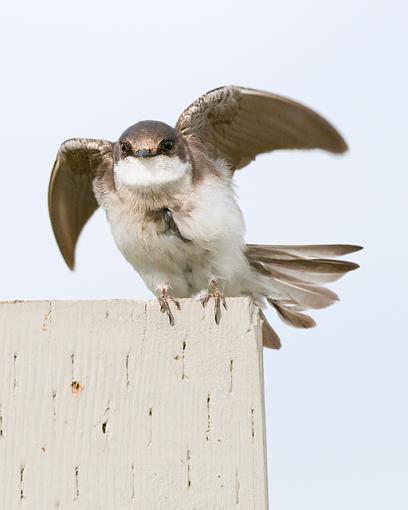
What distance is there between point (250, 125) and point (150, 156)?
0.74 metres

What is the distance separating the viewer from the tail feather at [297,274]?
5.03 m

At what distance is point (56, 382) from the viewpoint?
273cm

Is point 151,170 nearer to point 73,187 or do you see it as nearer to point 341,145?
point 341,145

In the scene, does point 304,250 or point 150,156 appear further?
point 304,250

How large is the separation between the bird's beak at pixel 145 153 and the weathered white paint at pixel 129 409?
1.91 m

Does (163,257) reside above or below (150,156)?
below

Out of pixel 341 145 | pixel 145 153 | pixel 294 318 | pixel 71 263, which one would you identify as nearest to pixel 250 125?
pixel 341 145

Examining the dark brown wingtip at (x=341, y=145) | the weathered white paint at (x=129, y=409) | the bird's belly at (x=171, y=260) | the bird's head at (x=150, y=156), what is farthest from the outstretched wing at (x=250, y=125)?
the weathered white paint at (x=129, y=409)

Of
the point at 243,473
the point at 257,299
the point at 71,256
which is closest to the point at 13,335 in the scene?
the point at 243,473

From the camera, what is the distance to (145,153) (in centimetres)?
461

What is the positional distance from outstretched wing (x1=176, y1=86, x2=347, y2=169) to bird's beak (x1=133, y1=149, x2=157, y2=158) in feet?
1.47

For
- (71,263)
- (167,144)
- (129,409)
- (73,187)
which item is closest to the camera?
(129,409)

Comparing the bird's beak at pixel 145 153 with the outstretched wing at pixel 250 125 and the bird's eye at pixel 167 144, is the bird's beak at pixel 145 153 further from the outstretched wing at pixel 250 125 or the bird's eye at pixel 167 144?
the outstretched wing at pixel 250 125

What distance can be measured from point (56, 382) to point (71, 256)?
9.87 feet
